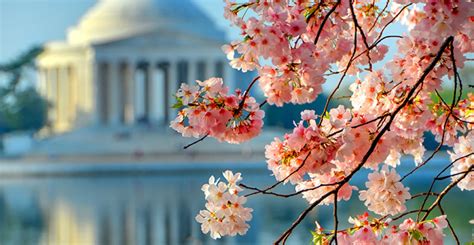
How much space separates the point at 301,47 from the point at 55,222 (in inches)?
Result: 1380

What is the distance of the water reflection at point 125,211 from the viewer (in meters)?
36.8

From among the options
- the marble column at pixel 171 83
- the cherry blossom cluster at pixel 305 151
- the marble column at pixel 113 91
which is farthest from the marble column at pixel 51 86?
the cherry blossom cluster at pixel 305 151

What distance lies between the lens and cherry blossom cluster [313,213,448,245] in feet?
17.8

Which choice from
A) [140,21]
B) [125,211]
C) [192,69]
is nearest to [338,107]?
[125,211]

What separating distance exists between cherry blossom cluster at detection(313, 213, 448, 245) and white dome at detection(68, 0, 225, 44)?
285 ft

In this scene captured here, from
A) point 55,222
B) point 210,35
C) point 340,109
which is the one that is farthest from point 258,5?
point 210,35

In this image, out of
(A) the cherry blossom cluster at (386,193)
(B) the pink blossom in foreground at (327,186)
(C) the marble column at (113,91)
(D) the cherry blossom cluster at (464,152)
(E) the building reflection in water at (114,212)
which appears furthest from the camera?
(C) the marble column at (113,91)

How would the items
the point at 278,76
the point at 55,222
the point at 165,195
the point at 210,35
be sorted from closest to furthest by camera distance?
the point at 278,76
the point at 55,222
the point at 165,195
the point at 210,35

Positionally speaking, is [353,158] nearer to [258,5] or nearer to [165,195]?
[258,5]

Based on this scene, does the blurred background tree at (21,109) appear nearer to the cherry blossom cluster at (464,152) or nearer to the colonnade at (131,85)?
the colonnade at (131,85)

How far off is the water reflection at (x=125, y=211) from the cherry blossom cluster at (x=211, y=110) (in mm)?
26513

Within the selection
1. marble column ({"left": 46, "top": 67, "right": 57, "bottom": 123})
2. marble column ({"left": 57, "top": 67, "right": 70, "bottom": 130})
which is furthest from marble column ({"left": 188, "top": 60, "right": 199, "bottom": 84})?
marble column ({"left": 46, "top": 67, "right": 57, "bottom": 123})

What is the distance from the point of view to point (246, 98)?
20.1 ft

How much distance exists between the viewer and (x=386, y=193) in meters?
5.91
